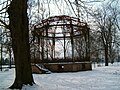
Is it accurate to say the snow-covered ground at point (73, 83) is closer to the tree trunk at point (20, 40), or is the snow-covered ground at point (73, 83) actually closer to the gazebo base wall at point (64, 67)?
the tree trunk at point (20, 40)

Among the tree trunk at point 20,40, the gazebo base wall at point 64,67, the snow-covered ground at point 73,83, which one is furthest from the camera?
the gazebo base wall at point 64,67

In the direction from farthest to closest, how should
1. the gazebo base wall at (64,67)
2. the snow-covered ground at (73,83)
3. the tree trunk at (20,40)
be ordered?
the gazebo base wall at (64,67), the tree trunk at (20,40), the snow-covered ground at (73,83)

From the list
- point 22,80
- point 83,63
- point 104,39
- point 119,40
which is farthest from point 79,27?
point 119,40

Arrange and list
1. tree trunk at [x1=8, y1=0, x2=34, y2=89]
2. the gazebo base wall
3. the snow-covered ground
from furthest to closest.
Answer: the gazebo base wall, tree trunk at [x1=8, y1=0, x2=34, y2=89], the snow-covered ground

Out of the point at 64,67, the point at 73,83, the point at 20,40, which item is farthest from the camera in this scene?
the point at 64,67

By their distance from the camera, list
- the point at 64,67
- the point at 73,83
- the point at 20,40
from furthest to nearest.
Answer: the point at 64,67, the point at 73,83, the point at 20,40

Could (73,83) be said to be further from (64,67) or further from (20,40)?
(64,67)

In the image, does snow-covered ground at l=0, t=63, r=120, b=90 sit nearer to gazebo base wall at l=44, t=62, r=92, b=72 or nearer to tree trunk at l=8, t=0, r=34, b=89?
tree trunk at l=8, t=0, r=34, b=89

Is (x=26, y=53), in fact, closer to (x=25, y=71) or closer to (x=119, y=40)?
(x=25, y=71)

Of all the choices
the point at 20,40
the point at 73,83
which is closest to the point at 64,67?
the point at 73,83

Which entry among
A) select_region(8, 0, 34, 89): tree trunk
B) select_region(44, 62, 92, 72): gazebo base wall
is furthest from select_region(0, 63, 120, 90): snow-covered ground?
select_region(44, 62, 92, 72): gazebo base wall

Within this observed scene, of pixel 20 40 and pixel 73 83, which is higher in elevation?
pixel 20 40

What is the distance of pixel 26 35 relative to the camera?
14.9 metres

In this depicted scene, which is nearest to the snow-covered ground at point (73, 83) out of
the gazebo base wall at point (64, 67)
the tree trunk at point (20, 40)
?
the tree trunk at point (20, 40)
